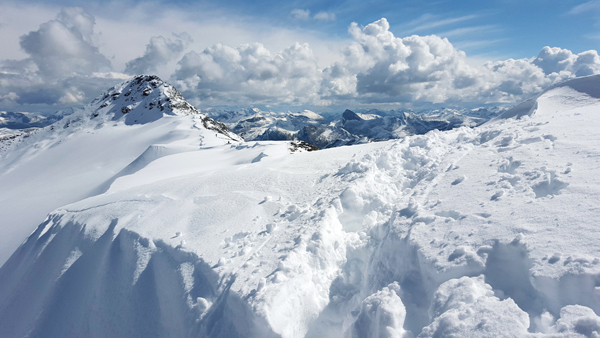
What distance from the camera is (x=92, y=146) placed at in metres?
50.2

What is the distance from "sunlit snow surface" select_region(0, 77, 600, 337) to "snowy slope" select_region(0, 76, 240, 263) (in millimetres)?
11498

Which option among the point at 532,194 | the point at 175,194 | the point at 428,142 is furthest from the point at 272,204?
the point at 428,142

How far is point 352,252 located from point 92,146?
61.8m

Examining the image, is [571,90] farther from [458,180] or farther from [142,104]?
[142,104]

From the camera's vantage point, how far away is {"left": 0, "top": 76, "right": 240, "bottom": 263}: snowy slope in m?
24.5

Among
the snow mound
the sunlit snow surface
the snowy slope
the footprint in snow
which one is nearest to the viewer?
the sunlit snow surface

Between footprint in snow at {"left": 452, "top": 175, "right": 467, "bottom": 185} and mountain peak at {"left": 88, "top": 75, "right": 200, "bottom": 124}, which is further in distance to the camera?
mountain peak at {"left": 88, "top": 75, "right": 200, "bottom": 124}

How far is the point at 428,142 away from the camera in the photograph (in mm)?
12500

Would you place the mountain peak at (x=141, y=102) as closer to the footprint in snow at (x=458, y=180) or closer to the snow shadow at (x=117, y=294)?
the snow shadow at (x=117, y=294)

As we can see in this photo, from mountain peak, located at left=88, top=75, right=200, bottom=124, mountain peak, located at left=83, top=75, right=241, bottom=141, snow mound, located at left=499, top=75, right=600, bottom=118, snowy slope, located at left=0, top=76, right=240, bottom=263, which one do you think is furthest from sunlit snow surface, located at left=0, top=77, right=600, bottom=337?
mountain peak, located at left=88, top=75, right=200, bottom=124

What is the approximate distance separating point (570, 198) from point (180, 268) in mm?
9527

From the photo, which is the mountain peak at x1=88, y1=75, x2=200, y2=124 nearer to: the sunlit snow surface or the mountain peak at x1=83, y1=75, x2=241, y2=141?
the mountain peak at x1=83, y1=75, x2=241, y2=141

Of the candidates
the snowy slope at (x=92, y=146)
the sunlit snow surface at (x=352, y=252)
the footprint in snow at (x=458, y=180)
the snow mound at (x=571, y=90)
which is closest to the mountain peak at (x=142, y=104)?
the snowy slope at (x=92, y=146)

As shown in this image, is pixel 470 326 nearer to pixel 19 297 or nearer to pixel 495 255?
pixel 495 255
